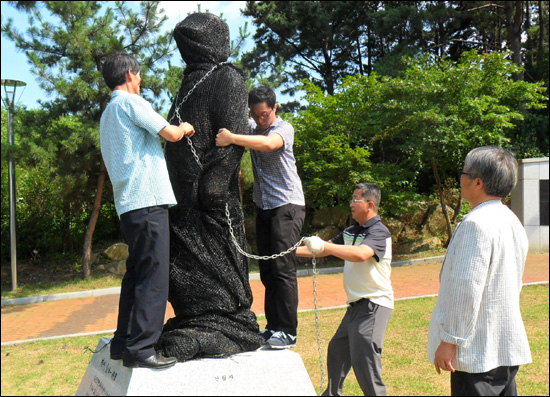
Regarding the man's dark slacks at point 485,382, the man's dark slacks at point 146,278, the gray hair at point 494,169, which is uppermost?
the gray hair at point 494,169

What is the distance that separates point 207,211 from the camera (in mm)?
2840

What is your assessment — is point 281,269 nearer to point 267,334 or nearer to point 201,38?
point 267,334

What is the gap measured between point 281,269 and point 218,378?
89cm

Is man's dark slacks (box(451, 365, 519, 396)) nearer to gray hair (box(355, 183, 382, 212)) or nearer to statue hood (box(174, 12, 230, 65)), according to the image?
gray hair (box(355, 183, 382, 212))

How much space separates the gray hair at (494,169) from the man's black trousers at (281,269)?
1.21 m

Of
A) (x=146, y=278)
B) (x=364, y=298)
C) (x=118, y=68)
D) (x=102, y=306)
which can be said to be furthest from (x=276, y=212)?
(x=102, y=306)

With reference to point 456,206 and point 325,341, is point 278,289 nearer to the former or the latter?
point 325,341

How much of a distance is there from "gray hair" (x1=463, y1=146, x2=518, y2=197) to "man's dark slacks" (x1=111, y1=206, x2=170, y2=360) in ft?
5.24

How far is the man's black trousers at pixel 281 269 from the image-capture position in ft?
10.2

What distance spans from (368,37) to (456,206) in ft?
34.7

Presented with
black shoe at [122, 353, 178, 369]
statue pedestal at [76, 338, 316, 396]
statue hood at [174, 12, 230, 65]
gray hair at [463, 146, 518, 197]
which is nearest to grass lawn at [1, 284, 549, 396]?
statue pedestal at [76, 338, 316, 396]

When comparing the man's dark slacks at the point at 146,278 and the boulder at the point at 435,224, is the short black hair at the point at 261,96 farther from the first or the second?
the boulder at the point at 435,224

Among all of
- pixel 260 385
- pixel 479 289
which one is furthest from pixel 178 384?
A: pixel 479 289

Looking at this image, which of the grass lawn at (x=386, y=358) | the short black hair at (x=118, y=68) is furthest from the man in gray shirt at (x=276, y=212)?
the grass lawn at (x=386, y=358)
